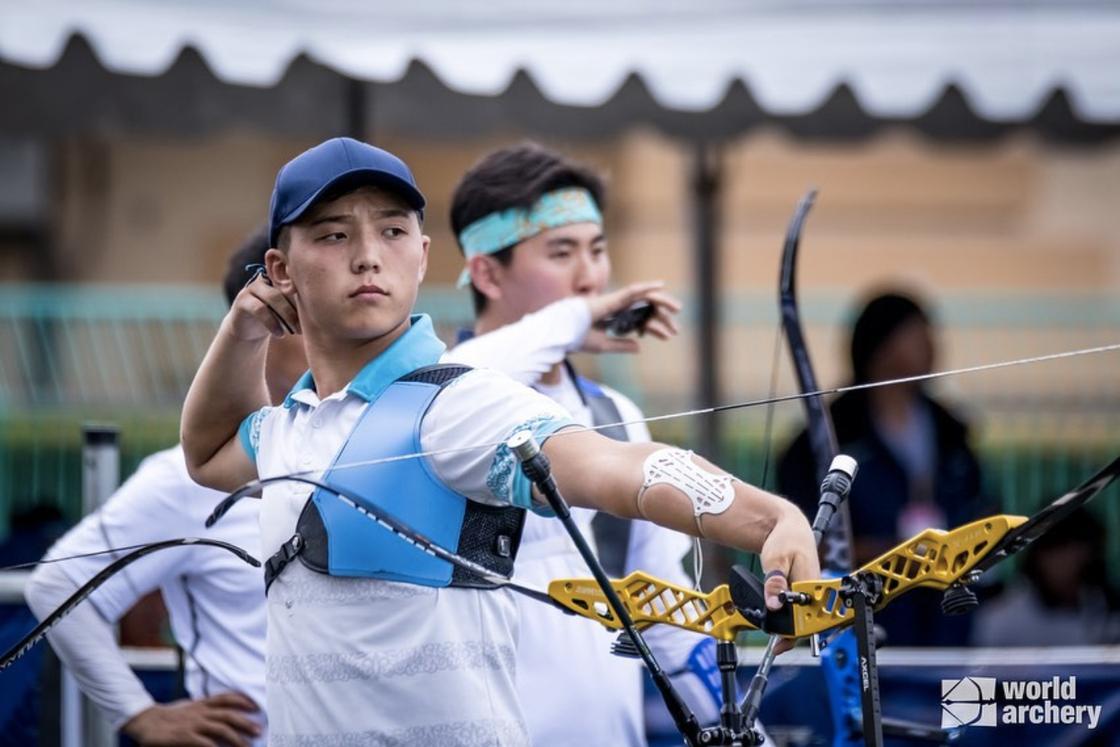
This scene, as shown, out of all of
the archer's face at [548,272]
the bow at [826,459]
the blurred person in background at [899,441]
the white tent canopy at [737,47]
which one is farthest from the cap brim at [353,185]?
the blurred person in background at [899,441]

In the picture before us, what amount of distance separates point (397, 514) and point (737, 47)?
329 cm

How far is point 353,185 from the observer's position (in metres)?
2.29

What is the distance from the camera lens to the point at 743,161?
1463 cm

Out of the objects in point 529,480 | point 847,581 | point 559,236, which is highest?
point 559,236

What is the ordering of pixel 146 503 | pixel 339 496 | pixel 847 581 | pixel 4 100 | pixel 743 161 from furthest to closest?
pixel 743 161
pixel 4 100
pixel 146 503
pixel 339 496
pixel 847 581

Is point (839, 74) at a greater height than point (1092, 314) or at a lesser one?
greater

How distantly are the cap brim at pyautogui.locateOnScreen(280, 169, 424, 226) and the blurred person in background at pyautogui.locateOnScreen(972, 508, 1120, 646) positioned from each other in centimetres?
393

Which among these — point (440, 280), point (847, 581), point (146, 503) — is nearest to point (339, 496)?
point (847, 581)

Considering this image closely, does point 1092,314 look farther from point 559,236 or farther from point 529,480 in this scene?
point 529,480

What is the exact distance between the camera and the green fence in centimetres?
835

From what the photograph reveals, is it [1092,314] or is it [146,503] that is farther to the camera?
[1092,314]

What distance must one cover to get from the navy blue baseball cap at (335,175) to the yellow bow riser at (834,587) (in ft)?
1.94

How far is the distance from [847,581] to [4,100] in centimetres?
386

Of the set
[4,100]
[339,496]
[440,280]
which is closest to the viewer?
[339,496]
